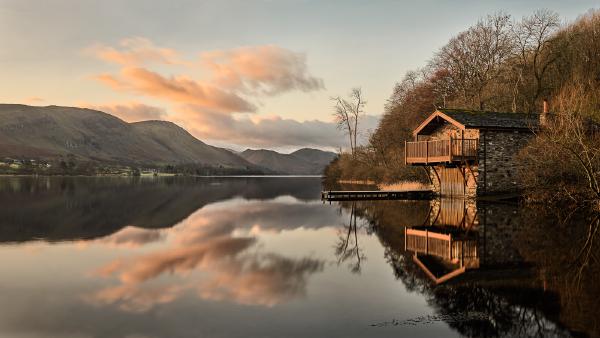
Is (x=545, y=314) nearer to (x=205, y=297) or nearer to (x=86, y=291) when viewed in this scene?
(x=205, y=297)

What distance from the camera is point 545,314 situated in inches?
304

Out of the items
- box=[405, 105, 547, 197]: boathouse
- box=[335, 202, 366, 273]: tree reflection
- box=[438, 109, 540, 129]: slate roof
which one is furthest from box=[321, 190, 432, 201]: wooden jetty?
box=[335, 202, 366, 273]: tree reflection

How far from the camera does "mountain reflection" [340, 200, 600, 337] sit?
7496 millimetres

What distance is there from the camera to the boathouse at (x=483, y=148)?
28969 millimetres

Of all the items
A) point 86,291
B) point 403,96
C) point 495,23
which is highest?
point 495,23

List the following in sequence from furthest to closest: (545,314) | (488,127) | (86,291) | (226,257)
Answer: (488,127), (226,257), (86,291), (545,314)

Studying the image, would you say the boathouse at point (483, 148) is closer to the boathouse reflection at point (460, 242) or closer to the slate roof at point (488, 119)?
the slate roof at point (488, 119)

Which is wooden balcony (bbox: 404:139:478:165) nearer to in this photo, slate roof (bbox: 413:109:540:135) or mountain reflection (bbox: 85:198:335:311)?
slate roof (bbox: 413:109:540:135)

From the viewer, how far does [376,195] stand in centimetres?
3547

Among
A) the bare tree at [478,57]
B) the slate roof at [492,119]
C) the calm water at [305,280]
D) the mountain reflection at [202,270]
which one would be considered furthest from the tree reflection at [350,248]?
the bare tree at [478,57]

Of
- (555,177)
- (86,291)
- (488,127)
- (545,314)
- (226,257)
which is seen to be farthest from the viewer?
(488,127)

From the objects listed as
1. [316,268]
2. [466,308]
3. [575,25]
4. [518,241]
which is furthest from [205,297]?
[575,25]

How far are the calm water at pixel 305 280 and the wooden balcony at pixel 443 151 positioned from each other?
339 inches

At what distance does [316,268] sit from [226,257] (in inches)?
118
